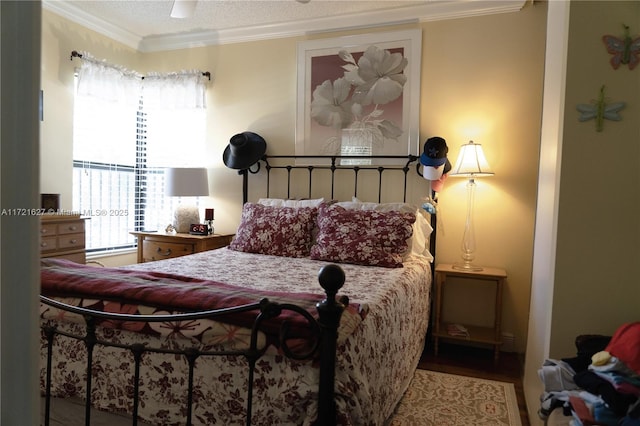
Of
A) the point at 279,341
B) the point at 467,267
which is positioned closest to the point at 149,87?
the point at 467,267

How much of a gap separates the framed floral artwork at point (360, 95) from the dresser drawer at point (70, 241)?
179 cm

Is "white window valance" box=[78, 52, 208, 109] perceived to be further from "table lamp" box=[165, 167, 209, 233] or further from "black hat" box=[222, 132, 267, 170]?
"table lamp" box=[165, 167, 209, 233]

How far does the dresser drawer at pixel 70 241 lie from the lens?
3.03 metres

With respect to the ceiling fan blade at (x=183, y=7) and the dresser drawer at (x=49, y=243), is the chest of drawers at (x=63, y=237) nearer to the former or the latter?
the dresser drawer at (x=49, y=243)

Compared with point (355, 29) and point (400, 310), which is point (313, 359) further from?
point (355, 29)

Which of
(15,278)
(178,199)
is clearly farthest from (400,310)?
(178,199)

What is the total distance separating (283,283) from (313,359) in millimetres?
851

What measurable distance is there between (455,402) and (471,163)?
149cm

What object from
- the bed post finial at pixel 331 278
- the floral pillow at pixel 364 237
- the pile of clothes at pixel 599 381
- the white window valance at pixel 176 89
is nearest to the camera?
the pile of clothes at pixel 599 381

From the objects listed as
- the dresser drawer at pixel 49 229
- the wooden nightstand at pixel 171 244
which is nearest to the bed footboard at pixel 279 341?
the dresser drawer at pixel 49 229

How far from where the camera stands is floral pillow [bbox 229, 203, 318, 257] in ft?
9.61

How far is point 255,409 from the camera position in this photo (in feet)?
4.42

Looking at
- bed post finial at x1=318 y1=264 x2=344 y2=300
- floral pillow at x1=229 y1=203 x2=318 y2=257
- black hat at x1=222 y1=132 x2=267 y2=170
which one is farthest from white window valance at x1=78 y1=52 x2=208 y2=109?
bed post finial at x1=318 y1=264 x2=344 y2=300

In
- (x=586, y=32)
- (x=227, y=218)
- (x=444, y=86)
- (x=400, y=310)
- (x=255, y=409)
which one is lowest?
(x=255, y=409)
